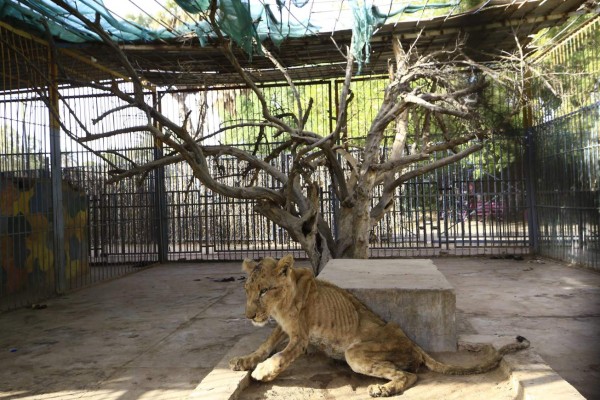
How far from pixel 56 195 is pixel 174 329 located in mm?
3919

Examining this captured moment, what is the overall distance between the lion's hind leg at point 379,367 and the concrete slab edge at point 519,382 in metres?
0.71

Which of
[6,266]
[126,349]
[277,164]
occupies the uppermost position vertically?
[277,164]

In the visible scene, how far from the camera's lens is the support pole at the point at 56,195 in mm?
8727

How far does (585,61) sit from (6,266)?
35.5 ft

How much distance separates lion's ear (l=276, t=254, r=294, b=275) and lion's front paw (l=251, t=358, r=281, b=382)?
2.07 ft

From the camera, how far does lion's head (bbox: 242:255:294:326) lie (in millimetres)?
3629

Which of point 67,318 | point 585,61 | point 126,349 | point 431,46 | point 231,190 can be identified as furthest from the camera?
point 431,46

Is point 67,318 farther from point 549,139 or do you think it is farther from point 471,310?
point 549,139

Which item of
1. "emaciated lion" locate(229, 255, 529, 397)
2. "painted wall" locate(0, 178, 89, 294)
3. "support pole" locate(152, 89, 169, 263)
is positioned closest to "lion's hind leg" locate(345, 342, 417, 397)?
"emaciated lion" locate(229, 255, 529, 397)

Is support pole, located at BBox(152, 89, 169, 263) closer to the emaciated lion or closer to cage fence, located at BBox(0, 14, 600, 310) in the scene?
cage fence, located at BBox(0, 14, 600, 310)

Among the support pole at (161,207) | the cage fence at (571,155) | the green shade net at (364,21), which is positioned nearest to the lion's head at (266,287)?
the green shade net at (364,21)

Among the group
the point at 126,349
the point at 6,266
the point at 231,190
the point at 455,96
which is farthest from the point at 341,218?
the point at 6,266

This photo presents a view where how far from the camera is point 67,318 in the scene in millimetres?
7145

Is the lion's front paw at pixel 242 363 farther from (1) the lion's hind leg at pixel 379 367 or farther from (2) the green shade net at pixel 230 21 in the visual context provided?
(2) the green shade net at pixel 230 21
